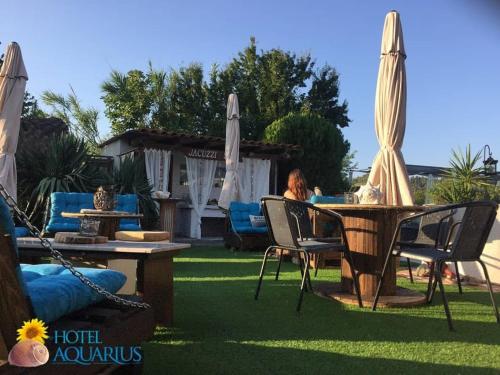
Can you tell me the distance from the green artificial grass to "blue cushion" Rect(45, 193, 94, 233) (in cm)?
261

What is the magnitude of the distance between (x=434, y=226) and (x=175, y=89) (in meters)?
19.9

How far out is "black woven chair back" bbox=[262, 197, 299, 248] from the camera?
3.80 m

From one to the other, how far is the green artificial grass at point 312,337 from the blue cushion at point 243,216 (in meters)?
4.39

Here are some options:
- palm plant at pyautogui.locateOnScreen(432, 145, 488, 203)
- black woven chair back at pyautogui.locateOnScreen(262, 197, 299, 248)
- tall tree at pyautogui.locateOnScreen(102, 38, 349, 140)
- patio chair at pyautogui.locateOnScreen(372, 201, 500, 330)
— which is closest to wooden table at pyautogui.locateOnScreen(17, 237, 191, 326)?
black woven chair back at pyautogui.locateOnScreen(262, 197, 299, 248)

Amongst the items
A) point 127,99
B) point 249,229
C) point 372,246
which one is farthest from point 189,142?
point 127,99

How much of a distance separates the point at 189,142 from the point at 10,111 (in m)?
6.18

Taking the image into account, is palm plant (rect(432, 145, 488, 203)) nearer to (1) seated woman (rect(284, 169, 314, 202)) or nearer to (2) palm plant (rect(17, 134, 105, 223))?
(1) seated woman (rect(284, 169, 314, 202))

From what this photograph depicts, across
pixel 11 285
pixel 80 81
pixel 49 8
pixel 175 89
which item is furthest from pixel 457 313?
pixel 80 81

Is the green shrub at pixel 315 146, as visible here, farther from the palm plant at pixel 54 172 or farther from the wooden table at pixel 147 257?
the wooden table at pixel 147 257

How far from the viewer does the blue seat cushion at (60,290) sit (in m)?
1.53

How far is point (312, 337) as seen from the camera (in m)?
2.92

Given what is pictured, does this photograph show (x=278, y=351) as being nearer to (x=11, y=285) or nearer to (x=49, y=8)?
(x=11, y=285)

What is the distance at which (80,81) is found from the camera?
23688 mm

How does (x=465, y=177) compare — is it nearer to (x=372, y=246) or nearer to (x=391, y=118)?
(x=391, y=118)
